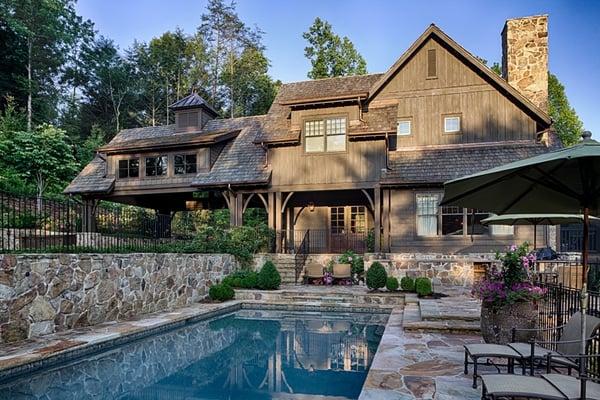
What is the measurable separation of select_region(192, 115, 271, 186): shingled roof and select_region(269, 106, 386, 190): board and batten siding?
73 centimetres

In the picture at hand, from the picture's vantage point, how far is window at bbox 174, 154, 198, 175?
64.3 ft

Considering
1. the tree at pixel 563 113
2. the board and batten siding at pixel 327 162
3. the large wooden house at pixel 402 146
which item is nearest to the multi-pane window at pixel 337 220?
the large wooden house at pixel 402 146

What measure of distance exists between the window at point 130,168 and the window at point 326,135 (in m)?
8.47

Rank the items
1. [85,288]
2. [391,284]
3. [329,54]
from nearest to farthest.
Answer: [85,288] < [391,284] < [329,54]

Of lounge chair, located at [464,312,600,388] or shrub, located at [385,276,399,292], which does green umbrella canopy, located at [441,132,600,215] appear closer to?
→ lounge chair, located at [464,312,600,388]

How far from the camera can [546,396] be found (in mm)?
3318

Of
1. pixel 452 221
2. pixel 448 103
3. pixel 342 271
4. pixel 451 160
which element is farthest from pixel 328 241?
pixel 448 103

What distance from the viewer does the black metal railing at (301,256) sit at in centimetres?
1631

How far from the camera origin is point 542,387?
3.52 meters

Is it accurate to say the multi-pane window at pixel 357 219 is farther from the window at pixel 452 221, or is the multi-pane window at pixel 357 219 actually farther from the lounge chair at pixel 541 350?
the lounge chair at pixel 541 350

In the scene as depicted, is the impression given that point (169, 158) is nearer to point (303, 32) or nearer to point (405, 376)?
point (405, 376)

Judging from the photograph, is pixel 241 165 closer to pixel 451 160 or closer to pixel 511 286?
pixel 451 160

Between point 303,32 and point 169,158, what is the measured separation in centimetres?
1899

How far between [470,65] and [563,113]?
71.1 feet
